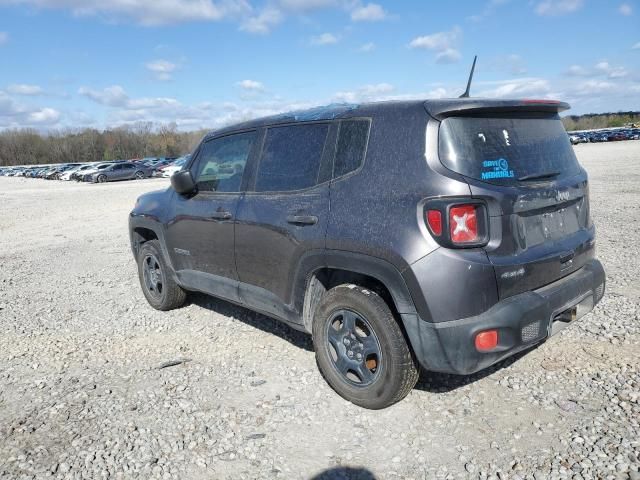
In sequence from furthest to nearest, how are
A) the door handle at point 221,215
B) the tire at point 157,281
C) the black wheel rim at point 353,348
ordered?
the tire at point 157,281, the door handle at point 221,215, the black wheel rim at point 353,348

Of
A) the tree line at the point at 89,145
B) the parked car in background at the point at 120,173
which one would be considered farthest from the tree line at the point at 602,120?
the parked car in background at the point at 120,173

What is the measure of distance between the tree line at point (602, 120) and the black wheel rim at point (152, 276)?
141 meters

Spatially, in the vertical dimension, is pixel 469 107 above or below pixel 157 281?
above

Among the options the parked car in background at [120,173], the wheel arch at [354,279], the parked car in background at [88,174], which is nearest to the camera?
the wheel arch at [354,279]

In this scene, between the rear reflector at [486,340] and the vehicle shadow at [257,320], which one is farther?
the vehicle shadow at [257,320]

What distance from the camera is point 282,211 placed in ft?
12.0

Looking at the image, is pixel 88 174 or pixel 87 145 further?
pixel 87 145

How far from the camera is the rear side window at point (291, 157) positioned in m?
3.59

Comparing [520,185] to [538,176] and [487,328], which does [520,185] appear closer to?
[538,176]

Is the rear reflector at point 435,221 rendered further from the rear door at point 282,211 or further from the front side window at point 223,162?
the front side window at point 223,162

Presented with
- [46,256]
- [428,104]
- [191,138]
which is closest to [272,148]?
[428,104]

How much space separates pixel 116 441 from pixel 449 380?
2.24m

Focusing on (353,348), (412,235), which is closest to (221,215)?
(353,348)

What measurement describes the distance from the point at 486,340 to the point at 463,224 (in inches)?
25.6
